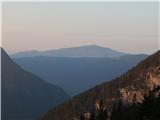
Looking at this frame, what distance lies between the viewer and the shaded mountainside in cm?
10029

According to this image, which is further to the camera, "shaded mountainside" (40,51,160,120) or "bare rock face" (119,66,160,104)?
"shaded mountainside" (40,51,160,120)

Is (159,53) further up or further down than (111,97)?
further up

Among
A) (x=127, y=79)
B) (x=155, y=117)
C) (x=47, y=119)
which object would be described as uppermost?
(x=155, y=117)

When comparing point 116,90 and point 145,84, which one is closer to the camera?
point 145,84

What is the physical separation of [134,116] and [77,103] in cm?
8015

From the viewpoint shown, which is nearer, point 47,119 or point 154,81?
point 154,81

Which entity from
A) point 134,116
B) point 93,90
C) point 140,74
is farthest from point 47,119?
point 134,116

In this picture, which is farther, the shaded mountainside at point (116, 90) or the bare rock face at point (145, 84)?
the shaded mountainside at point (116, 90)

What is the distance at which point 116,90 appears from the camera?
11125 cm

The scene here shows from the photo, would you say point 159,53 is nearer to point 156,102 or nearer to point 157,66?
point 157,66

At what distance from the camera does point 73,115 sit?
11025 centimetres

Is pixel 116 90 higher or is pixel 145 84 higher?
pixel 145 84

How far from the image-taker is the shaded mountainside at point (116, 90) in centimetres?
10029

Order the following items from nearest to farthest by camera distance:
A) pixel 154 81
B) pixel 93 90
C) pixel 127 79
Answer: pixel 154 81
pixel 127 79
pixel 93 90
